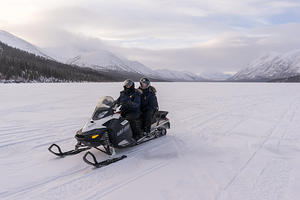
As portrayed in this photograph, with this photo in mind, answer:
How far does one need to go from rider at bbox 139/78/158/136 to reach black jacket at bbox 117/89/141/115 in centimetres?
36

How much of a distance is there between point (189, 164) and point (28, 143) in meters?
3.99

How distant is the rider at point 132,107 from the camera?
240 inches

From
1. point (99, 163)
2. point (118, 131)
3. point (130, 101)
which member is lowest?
point (99, 163)

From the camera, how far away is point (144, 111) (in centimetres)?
676

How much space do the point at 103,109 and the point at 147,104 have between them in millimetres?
1701

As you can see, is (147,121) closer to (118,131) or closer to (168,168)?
(118,131)

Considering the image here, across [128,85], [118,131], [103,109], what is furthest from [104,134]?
[128,85]

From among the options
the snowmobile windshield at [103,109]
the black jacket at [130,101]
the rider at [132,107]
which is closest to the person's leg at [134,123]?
the rider at [132,107]

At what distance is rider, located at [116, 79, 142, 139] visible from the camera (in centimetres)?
610

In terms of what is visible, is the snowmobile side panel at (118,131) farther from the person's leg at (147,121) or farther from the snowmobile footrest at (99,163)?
the person's leg at (147,121)

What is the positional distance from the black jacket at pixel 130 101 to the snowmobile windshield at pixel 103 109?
0.37m

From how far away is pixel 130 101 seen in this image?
592 cm

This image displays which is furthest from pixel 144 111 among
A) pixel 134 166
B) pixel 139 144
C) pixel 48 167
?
pixel 48 167

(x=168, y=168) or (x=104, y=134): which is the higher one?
(x=104, y=134)
